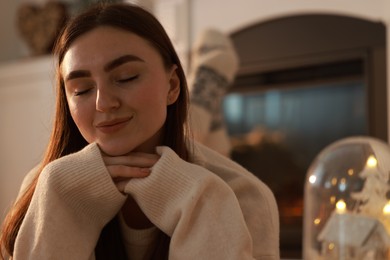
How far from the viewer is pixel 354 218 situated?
954mm

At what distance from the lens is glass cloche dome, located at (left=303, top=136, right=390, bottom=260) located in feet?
3.03

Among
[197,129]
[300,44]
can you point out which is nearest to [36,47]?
[300,44]

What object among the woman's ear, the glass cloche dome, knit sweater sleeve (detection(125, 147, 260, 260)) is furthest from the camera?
the glass cloche dome


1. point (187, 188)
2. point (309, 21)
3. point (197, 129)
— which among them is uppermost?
point (309, 21)

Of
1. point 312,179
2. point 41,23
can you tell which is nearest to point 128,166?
point 312,179

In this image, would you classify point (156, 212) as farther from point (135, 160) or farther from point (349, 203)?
point (349, 203)

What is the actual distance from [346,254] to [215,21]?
1563 mm

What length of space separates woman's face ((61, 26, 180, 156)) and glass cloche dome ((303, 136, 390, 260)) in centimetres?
44

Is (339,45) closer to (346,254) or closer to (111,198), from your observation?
(346,254)

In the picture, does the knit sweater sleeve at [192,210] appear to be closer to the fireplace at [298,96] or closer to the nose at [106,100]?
the nose at [106,100]

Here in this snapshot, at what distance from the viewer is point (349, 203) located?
1.05 meters

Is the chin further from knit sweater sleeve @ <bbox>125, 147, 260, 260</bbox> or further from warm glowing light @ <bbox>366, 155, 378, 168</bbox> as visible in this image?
warm glowing light @ <bbox>366, 155, 378, 168</bbox>

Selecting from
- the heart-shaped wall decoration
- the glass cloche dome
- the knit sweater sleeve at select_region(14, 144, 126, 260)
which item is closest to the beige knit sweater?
the knit sweater sleeve at select_region(14, 144, 126, 260)

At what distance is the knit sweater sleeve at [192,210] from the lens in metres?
0.60
